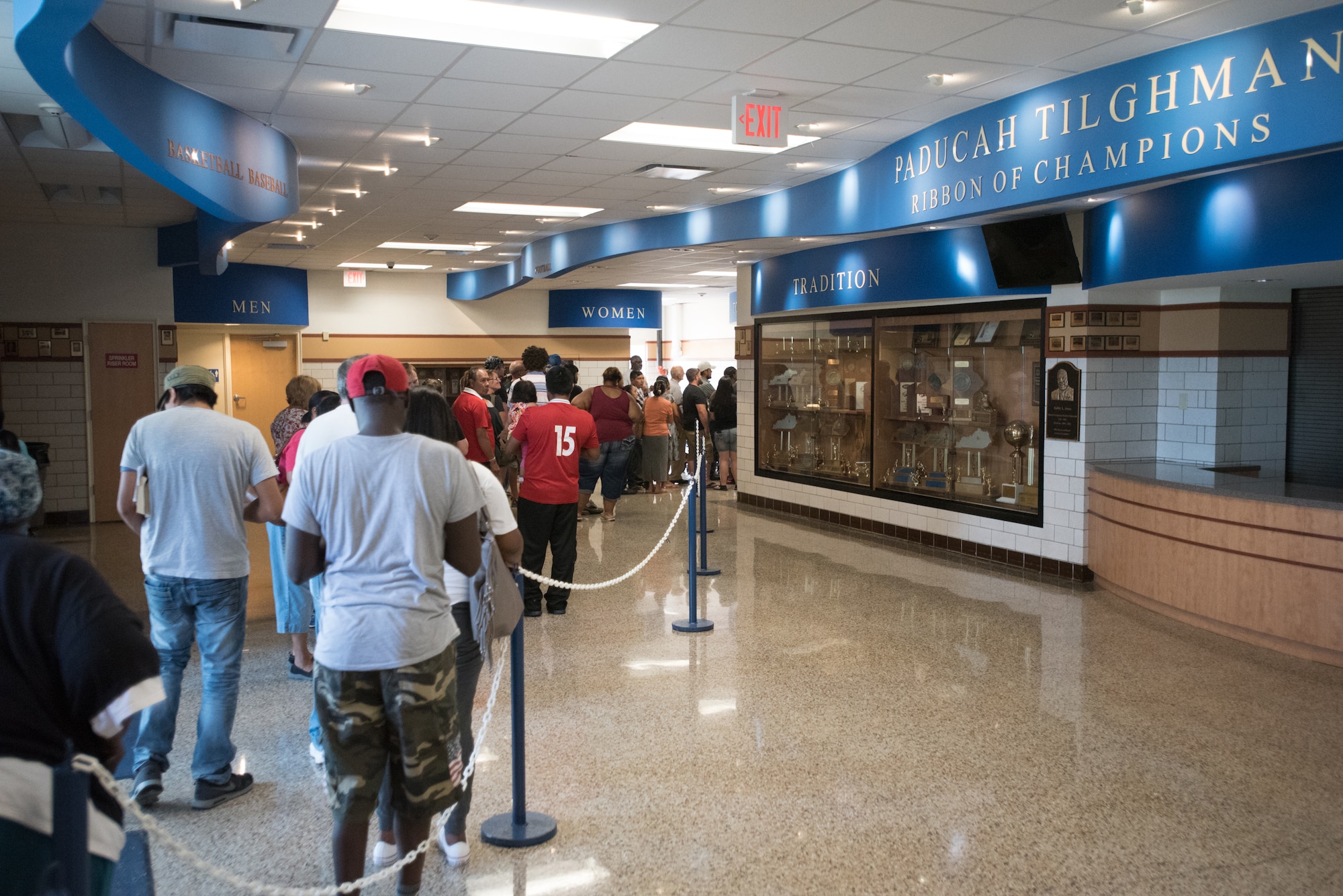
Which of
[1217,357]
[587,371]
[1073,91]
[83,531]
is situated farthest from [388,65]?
[587,371]

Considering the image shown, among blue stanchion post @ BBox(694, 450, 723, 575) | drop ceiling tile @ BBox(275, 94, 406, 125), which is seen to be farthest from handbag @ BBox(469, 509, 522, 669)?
blue stanchion post @ BBox(694, 450, 723, 575)

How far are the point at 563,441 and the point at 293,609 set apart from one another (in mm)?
1871

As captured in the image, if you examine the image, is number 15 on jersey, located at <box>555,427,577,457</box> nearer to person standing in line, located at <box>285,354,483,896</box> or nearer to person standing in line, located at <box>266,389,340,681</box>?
person standing in line, located at <box>266,389,340,681</box>

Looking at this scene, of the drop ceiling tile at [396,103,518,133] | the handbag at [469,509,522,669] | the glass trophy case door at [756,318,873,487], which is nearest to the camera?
the handbag at [469,509,522,669]

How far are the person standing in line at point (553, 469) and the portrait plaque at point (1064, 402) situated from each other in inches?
137

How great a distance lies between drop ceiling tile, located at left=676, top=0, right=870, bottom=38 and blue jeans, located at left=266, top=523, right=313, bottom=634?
10.1 feet

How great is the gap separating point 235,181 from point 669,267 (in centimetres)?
775

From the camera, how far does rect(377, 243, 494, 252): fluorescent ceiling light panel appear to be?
12180 millimetres

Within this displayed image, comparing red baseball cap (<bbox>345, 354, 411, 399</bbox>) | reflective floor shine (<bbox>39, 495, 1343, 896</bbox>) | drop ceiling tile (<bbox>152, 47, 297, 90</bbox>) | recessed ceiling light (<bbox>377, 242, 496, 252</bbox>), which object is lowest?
reflective floor shine (<bbox>39, 495, 1343, 896</bbox>)

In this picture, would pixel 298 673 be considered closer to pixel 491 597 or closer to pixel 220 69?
pixel 491 597

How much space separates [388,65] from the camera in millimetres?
5059

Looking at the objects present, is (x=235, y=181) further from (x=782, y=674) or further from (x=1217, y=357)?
(x=1217, y=357)

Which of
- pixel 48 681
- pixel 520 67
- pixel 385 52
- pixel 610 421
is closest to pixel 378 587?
pixel 48 681

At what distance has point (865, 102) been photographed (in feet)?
19.0
